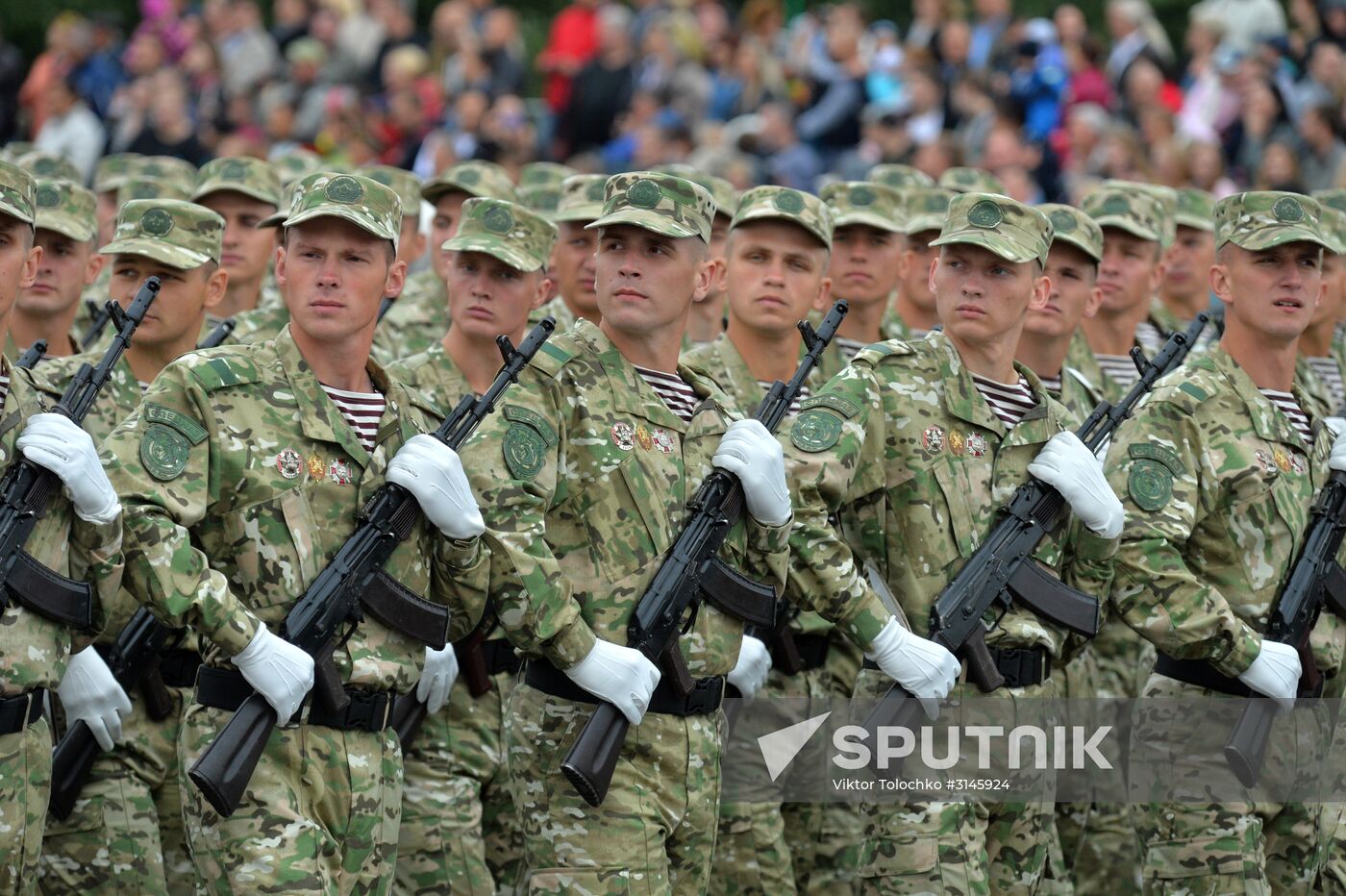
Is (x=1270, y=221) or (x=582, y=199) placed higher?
(x=1270, y=221)

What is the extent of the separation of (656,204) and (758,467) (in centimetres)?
94

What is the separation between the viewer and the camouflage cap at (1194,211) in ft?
37.8

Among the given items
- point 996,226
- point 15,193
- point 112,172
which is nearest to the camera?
point 15,193

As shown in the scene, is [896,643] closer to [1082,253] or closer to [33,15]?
[1082,253]

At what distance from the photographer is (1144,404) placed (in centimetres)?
761

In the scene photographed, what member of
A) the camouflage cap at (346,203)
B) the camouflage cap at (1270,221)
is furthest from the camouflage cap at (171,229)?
the camouflage cap at (1270,221)

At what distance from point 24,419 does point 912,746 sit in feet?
10.1

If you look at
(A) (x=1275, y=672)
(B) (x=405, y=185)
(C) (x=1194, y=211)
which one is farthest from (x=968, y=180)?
(A) (x=1275, y=672)

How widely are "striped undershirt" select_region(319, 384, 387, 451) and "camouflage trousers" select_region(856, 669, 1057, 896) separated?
2029 millimetres

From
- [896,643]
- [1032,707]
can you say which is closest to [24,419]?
[896,643]

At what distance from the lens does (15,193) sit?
19.0 feet

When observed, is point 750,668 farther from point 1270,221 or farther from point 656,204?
point 1270,221

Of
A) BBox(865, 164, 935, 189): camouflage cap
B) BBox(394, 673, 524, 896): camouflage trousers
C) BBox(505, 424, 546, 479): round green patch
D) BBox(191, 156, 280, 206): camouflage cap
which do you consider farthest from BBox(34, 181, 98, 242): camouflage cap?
BBox(865, 164, 935, 189): camouflage cap

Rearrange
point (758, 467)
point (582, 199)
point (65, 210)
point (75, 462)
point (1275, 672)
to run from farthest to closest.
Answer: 1. point (582, 199)
2. point (65, 210)
3. point (1275, 672)
4. point (758, 467)
5. point (75, 462)
